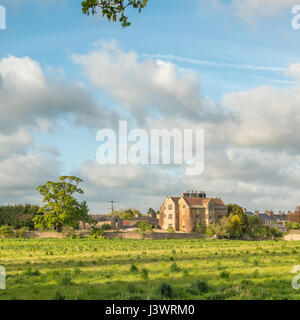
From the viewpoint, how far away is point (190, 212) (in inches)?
3851

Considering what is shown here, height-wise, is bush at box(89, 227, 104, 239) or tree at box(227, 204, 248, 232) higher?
tree at box(227, 204, 248, 232)

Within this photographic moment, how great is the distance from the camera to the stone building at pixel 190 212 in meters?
98.3

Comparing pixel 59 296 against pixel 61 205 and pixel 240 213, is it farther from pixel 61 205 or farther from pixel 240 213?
pixel 240 213

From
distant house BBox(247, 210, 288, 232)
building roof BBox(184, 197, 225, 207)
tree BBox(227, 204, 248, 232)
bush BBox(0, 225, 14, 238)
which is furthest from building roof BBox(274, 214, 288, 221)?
bush BBox(0, 225, 14, 238)

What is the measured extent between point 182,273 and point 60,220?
53850 mm

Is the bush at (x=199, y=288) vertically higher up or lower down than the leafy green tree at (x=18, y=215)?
higher up

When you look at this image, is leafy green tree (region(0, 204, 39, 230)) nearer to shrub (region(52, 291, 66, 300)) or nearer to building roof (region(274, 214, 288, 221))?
shrub (region(52, 291, 66, 300))

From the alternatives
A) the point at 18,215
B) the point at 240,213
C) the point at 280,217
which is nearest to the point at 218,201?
the point at 240,213

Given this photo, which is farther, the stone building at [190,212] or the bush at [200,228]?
the stone building at [190,212]

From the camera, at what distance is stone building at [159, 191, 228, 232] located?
98.3 metres

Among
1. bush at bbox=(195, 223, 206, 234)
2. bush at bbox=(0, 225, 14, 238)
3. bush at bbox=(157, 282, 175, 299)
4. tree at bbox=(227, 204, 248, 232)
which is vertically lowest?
bush at bbox=(195, 223, 206, 234)

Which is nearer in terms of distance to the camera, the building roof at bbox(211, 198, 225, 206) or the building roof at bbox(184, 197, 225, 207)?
the building roof at bbox(184, 197, 225, 207)

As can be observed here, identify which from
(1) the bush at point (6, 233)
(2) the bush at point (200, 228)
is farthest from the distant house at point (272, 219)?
(1) the bush at point (6, 233)

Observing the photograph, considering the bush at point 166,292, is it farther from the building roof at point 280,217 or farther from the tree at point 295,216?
the building roof at point 280,217
